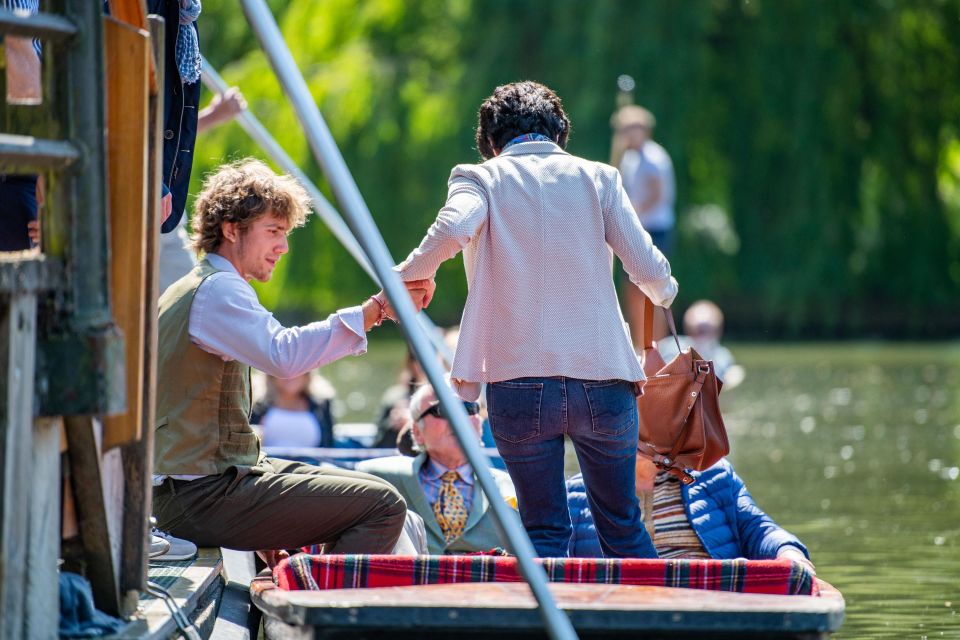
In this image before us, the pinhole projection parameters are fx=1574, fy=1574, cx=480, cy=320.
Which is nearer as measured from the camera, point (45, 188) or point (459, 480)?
point (45, 188)

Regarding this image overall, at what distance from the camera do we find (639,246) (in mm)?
4145

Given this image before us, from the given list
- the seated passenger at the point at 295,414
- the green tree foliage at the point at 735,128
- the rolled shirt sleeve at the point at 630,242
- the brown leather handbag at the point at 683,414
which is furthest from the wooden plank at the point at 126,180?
the green tree foliage at the point at 735,128

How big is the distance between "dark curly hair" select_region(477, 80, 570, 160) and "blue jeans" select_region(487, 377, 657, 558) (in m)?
0.69

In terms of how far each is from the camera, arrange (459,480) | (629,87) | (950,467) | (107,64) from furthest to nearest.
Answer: (629,87) → (950,467) → (459,480) → (107,64)

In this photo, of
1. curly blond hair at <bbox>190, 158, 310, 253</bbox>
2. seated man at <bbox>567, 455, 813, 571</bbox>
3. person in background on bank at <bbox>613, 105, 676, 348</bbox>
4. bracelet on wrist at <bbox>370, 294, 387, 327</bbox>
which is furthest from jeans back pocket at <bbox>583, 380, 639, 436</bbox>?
person in background on bank at <bbox>613, 105, 676, 348</bbox>

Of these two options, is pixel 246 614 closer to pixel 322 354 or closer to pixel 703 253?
pixel 322 354

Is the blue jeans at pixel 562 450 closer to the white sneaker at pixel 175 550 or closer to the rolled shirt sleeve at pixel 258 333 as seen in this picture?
the rolled shirt sleeve at pixel 258 333

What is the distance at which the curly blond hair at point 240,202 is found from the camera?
13.8 ft

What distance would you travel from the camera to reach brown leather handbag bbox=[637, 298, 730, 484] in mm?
4539

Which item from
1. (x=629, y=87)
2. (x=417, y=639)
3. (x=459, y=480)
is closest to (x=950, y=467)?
(x=459, y=480)

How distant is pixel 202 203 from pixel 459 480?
152 centimetres

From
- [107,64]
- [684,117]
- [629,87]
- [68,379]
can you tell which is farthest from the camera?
[684,117]

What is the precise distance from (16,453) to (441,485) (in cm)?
259

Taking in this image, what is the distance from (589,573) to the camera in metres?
3.71
